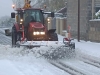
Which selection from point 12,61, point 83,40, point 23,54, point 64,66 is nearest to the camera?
point 64,66

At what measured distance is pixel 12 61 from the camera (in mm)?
11953

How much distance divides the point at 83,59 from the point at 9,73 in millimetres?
4277

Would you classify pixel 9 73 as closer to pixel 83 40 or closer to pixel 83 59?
pixel 83 59

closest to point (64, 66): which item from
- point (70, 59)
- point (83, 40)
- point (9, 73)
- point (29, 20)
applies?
point (70, 59)

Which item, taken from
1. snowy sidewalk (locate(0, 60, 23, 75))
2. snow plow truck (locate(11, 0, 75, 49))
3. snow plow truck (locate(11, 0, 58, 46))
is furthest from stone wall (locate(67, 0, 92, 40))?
snowy sidewalk (locate(0, 60, 23, 75))

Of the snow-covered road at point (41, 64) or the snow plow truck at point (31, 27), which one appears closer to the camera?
the snow-covered road at point (41, 64)

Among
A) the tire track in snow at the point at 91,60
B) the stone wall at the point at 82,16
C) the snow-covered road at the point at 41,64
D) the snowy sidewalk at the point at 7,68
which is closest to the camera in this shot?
the snowy sidewalk at the point at 7,68

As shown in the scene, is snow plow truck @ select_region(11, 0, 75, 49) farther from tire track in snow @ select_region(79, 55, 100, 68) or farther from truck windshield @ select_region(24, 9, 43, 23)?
tire track in snow @ select_region(79, 55, 100, 68)

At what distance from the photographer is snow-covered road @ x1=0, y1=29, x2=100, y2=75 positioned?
993 cm

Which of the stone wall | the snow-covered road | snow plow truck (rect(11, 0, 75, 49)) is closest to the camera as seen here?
the snow-covered road

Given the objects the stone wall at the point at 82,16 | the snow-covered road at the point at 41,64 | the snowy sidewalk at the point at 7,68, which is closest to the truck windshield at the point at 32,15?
the snow-covered road at the point at 41,64

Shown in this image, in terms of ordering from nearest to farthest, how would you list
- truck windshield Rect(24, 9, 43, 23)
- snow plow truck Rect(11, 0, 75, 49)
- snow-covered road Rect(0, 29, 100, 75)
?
snow-covered road Rect(0, 29, 100, 75), snow plow truck Rect(11, 0, 75, 49), truck windshield Rect(24, 9, 43, 23)

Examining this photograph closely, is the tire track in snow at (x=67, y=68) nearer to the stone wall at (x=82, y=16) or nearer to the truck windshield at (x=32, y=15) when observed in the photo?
→ the truck windshield at (x=32, y=15)

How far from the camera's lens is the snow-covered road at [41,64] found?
993 centimetres
